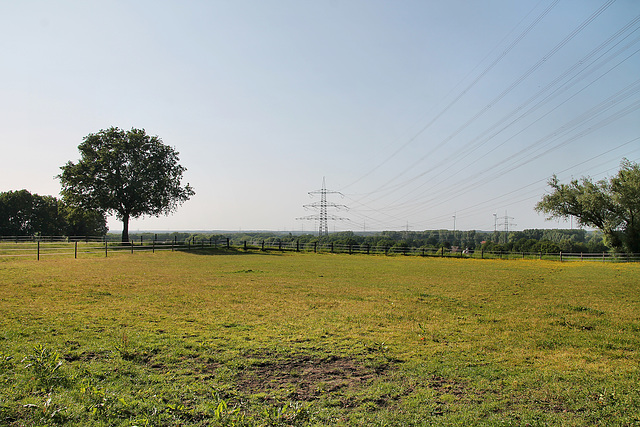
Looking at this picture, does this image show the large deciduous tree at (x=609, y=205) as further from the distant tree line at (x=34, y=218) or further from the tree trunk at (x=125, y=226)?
the distant tree line at (x=34, y=218)

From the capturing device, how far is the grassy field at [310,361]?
4.06 m

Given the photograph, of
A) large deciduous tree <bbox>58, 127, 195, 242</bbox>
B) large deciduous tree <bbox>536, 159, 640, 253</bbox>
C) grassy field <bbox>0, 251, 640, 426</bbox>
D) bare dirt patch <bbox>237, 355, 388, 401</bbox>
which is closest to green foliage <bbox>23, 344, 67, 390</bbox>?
grassy field <bbox>0, 251, 640, 426</bbox>

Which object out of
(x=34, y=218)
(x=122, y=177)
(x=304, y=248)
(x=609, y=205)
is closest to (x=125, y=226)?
(x=122, y=177)

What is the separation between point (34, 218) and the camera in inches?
2785

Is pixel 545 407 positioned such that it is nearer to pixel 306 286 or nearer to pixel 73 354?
pixel 73 354

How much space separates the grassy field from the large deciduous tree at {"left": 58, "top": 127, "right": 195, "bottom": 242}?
3680cm

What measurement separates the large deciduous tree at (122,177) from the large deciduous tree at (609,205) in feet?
165

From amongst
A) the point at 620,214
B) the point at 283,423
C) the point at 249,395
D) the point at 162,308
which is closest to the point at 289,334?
the point at 249,395

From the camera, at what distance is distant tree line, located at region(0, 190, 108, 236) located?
219 ft

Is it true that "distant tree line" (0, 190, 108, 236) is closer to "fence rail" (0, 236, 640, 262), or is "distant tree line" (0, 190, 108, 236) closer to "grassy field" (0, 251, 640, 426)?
"fence rail" (0, 236, 640, 262)

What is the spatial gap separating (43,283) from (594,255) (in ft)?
168

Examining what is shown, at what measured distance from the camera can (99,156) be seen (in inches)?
1752

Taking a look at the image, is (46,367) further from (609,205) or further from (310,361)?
(609,205)

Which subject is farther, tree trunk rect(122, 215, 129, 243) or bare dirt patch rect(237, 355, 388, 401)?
tree trunk rect(122, 215, 129, 243)
